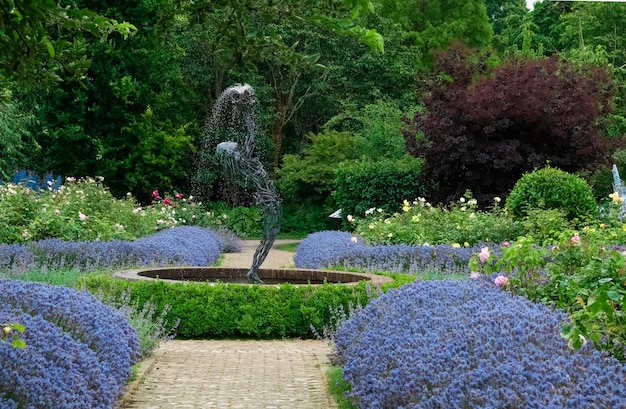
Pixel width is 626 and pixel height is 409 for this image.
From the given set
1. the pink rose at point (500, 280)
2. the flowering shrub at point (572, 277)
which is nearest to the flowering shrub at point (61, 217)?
the flowering shrub at point (572, 277)

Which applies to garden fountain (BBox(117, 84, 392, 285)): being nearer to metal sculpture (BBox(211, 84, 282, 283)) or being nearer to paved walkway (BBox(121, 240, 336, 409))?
metal sculpture (BBox(211, 84, 282, 283))

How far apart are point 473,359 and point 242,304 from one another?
5.71m

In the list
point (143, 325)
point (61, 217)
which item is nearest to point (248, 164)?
point (143, 325)

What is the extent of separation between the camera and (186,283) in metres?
10.2

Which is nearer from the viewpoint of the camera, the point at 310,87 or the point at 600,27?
the point at 310,87

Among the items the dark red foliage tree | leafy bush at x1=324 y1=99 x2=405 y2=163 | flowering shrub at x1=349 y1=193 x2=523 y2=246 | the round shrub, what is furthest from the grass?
leafy bush at x1=324 y1=99 x2=405 y2=163

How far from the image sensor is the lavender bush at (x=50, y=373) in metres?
4.59

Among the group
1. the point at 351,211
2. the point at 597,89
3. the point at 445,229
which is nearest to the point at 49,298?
the point at 445,229

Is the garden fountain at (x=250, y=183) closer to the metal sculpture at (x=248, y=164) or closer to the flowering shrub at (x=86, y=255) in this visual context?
the metal sculpture at (x=248, y=164)

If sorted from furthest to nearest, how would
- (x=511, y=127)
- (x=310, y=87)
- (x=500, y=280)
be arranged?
(x=310, y=87)
(x=511, y=127)
(x=500, y=280)

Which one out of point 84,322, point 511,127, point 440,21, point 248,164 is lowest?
point 84,322

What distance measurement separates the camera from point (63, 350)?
542 cm

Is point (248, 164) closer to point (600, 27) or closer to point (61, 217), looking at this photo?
point (61, 217)

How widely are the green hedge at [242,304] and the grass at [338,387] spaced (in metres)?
2.09
